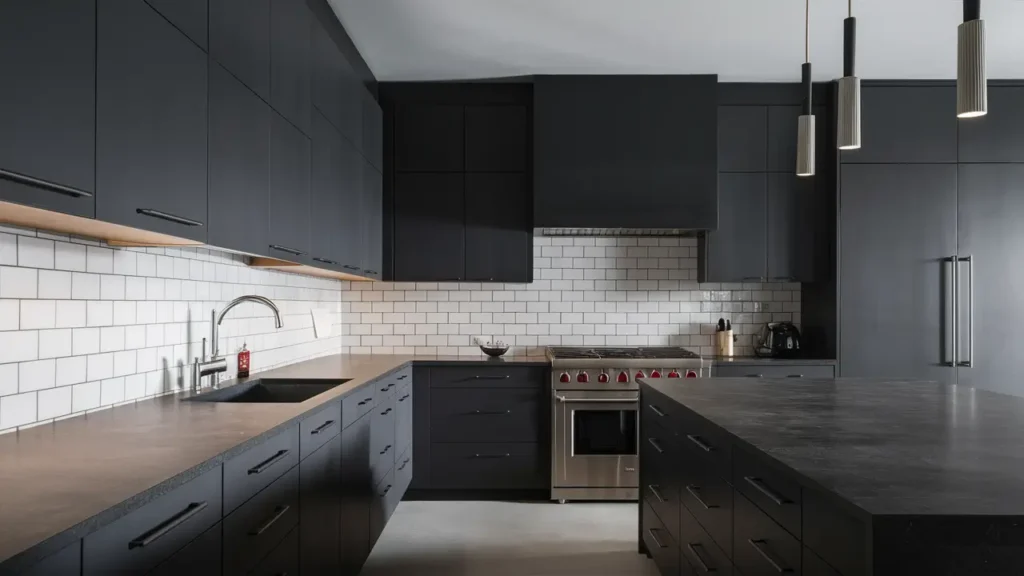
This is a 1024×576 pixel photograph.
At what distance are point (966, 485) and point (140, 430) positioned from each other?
75.1 inches

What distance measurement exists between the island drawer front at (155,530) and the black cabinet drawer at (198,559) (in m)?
0.01

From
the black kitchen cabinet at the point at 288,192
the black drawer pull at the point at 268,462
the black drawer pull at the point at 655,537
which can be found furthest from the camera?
the black drawer pull at the point at 655,537

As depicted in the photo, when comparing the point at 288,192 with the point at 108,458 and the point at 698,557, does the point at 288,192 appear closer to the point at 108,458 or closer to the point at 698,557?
the point at 108,458

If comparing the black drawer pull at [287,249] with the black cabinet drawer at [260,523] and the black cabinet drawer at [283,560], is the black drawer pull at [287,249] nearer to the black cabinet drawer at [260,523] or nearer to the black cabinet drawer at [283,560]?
the black cabinet drawer at [260,523]

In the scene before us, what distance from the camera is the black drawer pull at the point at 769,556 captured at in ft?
5.52

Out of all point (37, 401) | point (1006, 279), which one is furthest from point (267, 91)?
point (1006, 279)

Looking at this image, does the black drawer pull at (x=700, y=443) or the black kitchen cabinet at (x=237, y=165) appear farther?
the black drawer pull at (x=700, y=443)

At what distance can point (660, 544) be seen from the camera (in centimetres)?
309

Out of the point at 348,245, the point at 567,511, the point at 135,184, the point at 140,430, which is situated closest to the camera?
the point at 135,184

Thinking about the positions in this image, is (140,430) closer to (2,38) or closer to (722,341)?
(2,38)

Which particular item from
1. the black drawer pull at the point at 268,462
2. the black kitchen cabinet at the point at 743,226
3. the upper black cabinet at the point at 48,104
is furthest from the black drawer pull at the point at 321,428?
the black kitchen cabinet at the point at 743,226

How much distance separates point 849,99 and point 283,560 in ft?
7.59

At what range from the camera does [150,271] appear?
97.0 inches

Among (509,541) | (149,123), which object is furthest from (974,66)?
(509,541)
